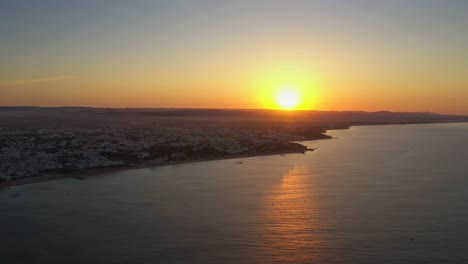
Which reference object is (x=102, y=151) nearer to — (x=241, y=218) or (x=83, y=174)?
(x=83, y=174)

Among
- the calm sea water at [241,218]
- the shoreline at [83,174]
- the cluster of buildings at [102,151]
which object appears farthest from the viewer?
the cluster of buildings at [102,151]

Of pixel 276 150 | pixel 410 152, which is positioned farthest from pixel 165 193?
pixel 410 152

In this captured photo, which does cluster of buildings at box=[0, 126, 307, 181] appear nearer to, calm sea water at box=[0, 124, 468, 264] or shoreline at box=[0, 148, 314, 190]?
shoreline at box=[0, 148, 314, 190]

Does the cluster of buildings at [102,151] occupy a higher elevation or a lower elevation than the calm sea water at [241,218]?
higher

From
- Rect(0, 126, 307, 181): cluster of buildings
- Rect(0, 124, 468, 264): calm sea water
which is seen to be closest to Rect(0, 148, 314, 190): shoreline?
Rect(0, 126, 307, 181): cluster of buildings

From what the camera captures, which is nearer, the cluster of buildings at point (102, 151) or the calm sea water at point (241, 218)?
the calm sea water at point (241, 218)

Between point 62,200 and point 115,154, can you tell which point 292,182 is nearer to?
point 62,200

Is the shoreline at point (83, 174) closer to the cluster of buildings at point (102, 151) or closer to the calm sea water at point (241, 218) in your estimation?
the cluster of buildings at point (102, 151)

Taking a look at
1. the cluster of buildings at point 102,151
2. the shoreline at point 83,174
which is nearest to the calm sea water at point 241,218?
the shoreline at point 83,174

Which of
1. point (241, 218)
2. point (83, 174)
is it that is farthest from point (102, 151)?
point (241, 218)
